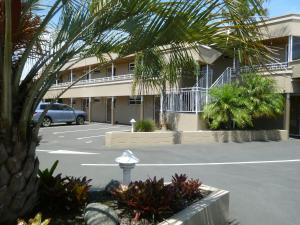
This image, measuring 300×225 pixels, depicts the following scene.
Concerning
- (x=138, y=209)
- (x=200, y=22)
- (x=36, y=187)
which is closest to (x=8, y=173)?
(x=36, y=187)

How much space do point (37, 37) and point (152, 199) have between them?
2.50 meters

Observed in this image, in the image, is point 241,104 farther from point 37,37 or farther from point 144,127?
point 37,37

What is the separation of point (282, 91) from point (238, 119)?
3.54 meters

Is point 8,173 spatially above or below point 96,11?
below

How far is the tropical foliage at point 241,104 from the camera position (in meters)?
18.5

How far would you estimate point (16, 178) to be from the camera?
445cm

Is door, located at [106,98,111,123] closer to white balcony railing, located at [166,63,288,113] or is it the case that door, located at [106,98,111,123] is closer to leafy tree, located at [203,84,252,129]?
white balcony railing, located at [166,63,288,113]

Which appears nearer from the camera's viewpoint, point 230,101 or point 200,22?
point 200,22

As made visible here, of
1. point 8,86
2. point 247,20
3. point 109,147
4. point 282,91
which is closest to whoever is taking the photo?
point 8,86

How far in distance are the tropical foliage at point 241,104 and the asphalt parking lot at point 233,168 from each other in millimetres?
1479

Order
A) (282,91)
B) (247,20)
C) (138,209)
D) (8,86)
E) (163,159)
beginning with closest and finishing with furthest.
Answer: (8,86) → (247,20) → (138,209) → (163,159) → (282,91)

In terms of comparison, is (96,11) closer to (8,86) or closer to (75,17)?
(75,17)

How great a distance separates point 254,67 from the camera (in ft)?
17.0

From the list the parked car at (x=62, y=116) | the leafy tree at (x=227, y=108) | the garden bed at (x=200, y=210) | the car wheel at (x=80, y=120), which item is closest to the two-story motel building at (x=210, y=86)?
the leafy tree at (x=227, y=108)
